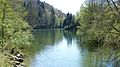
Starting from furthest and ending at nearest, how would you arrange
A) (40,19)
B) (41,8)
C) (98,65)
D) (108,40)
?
(41,8), (40,19), (98,65), (108,40)

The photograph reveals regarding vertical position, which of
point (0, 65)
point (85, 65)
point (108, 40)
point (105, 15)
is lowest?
point (85, 65)

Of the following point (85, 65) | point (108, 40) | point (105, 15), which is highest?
point (105, 15)

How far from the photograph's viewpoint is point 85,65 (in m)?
22.3

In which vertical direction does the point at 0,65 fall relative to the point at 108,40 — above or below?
below

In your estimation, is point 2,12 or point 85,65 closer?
point 85,65

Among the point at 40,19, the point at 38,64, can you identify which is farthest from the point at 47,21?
the point at 38,64

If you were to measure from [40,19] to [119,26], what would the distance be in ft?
388

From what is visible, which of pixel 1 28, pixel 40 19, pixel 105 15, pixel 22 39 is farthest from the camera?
pixel 40 19

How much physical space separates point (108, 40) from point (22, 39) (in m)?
22.3

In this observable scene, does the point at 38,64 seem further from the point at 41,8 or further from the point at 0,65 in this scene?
the point at 41,8

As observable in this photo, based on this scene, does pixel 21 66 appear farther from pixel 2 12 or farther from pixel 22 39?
pixel 22 39

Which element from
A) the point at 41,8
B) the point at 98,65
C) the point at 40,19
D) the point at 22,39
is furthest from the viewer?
the point at 41,8

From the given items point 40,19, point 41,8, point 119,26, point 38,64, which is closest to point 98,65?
point 38,64

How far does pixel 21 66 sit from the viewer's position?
19516 millimetres
